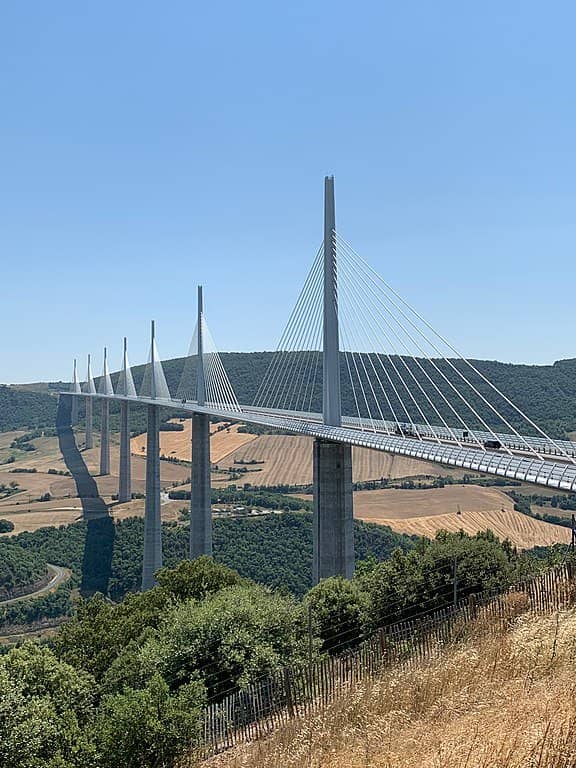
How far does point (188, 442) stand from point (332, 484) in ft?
304

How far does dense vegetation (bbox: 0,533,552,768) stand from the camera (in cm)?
1068

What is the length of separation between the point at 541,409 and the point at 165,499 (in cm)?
4694

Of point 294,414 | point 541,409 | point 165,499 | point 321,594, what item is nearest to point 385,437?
point 321,594

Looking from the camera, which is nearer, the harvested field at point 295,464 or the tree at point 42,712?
the tree at point 42,712

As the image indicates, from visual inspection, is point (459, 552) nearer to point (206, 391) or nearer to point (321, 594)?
point (321, 594)

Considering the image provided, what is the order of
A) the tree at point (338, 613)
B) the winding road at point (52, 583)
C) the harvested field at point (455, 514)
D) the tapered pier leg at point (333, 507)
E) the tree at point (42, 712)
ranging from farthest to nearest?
1. the harvested field at point (455, 514)
2. the winding road at point (52, 583)
3. the tapered pier leg at point (333, 507)
4. the tree at point (338, 613)
5. the tree at point (42, 712)

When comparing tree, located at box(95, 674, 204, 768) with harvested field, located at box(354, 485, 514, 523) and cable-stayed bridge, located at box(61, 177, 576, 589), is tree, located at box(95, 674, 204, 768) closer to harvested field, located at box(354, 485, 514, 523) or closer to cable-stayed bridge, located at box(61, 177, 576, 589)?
cable-stayed bridge, located at box(61, 177, 576, 589)

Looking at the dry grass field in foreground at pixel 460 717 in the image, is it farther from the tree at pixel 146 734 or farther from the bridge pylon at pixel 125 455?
the bridge pylon at pixel 125 455

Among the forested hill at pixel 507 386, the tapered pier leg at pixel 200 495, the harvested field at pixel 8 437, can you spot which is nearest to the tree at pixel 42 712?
the forested hill at pixel 507 386

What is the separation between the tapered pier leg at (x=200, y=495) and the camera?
44.5 m

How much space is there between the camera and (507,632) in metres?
10.7

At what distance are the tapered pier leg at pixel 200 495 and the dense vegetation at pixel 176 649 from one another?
2136cm

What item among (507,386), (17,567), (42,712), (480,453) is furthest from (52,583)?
(507,386)

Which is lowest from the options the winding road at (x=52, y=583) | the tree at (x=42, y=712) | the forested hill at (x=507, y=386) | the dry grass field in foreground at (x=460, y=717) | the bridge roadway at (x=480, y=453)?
the winding road at (x=52, y=583)
